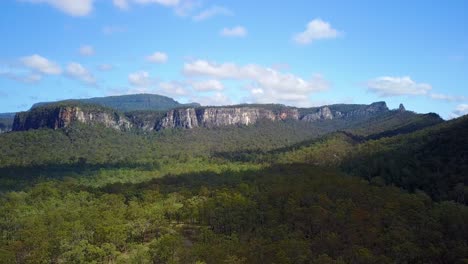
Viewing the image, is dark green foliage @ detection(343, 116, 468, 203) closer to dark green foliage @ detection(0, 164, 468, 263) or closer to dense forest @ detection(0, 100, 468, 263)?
dense forest @ detection(0, 100, 468, 263)

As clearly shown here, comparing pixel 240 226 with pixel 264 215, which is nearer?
pixel 240 226

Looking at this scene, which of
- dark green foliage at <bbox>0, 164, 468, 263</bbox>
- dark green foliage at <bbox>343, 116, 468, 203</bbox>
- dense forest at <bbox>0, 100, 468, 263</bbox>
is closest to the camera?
dark green foliage at <bbox>0, 164, 468, 263</bbox>

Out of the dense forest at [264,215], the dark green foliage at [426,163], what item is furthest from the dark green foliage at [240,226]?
the dark green foliage at [426,163]

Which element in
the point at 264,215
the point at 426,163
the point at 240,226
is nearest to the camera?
the point at 240,226

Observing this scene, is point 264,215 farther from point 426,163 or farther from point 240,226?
point 426,163

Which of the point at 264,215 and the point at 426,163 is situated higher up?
the point at 426,163

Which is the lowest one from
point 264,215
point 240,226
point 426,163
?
point 240,226

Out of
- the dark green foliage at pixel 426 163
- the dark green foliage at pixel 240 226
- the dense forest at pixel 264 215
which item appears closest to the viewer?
the dark green foliage at pixel 240 226

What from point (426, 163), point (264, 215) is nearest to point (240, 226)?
point (264, 215)

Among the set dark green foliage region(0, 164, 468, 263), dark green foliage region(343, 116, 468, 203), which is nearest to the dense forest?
dark green foliage region(0, 164, 468, 263)

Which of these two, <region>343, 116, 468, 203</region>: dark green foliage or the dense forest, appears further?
<region>343, 116, 468, 203</region>: dark green foliage

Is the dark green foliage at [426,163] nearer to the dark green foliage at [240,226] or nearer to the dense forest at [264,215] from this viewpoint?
the dense forest at [264,215]
